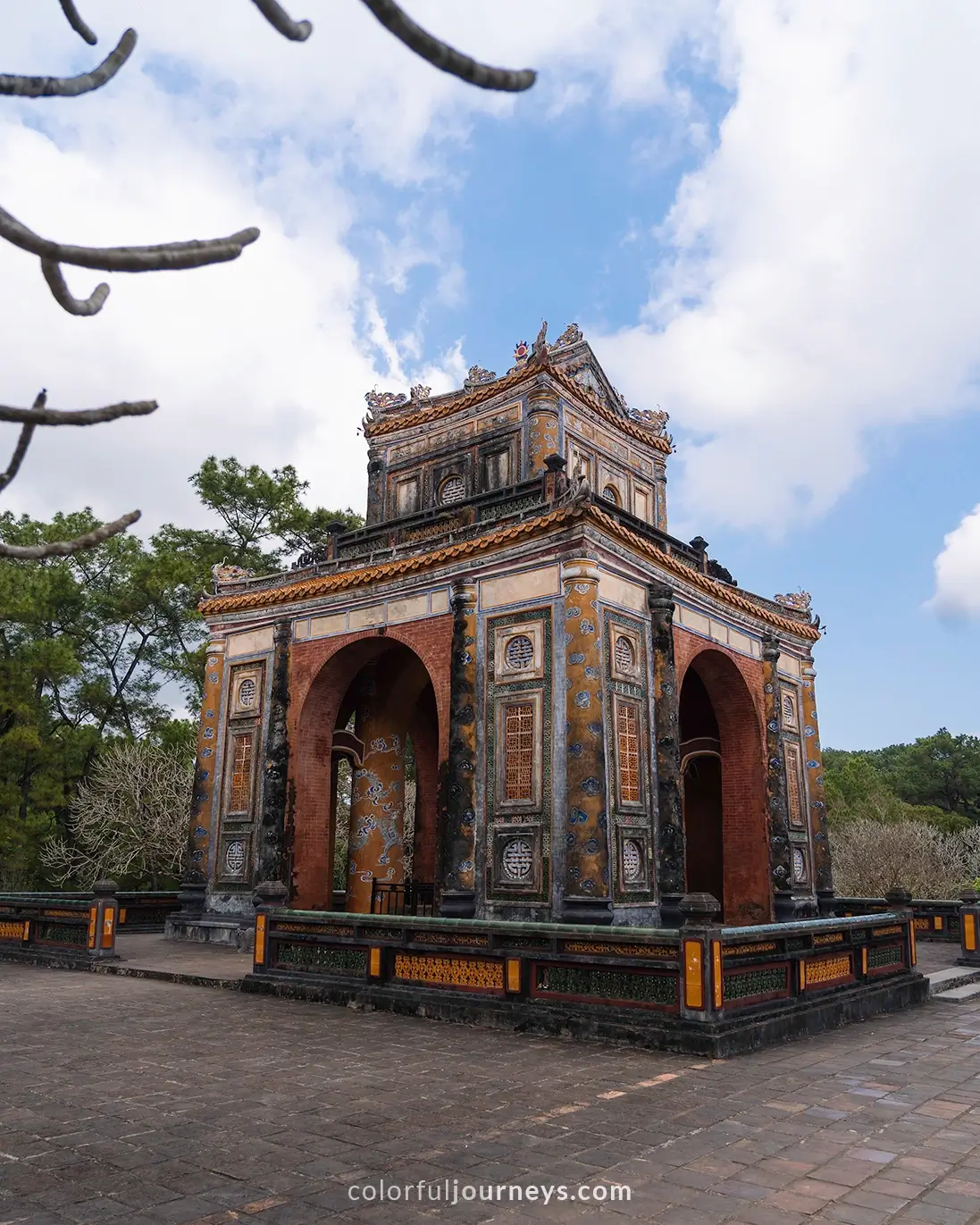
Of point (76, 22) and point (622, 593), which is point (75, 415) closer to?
point (76, 22)

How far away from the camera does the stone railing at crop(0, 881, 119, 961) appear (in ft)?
47.4

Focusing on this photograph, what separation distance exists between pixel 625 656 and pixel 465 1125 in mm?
9433

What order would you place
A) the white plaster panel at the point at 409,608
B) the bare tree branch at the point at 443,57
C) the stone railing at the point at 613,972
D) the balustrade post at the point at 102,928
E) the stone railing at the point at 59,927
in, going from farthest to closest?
the white plaster panel at the point at 409,608 → the stone railing at the point at 59,927 → the balustrade post at the point at 102,928 → the stone railing at the point at 613,972 → the bare tree branch at the point at 443,57

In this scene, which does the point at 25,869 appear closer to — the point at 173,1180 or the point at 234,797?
A: the point at 234,797

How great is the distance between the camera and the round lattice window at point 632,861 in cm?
1346

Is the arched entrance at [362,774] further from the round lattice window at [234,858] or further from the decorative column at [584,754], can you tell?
the decorative column at [584,754]

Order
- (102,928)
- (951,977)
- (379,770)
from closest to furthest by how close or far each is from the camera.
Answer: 1. (951,977)
2. (102,928)
3. (379,770)

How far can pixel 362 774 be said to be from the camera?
62.4 feet

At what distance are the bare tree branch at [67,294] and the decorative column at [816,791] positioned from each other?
18.9 m

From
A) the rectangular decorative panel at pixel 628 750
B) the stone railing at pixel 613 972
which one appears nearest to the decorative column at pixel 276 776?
the stone railing at pixel 613 972

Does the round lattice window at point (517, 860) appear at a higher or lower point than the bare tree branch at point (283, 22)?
lower

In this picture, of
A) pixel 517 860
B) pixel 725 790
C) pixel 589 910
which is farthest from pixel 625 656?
pixel 725 790

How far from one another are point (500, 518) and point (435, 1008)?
7.80 meters

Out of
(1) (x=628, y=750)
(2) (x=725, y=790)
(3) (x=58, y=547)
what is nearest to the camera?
(3) (x=58, y=547)
